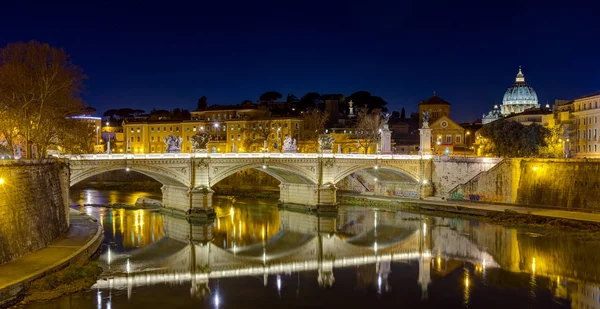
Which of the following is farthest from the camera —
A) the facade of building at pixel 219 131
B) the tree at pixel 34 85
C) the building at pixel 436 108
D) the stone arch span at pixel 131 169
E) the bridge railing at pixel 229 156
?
the building at pixel 436 108

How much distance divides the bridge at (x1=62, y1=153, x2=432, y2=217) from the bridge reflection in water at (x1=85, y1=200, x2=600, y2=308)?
2.28 metres

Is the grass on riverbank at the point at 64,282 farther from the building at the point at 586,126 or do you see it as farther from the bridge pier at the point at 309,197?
the building at the point at 586,126

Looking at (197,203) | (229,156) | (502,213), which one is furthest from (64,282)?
(502,213)

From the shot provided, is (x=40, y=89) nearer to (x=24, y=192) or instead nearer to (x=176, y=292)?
(x=24, y=192)

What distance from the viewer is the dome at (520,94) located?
12689cm

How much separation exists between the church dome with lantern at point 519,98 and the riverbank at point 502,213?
8467 centimetres

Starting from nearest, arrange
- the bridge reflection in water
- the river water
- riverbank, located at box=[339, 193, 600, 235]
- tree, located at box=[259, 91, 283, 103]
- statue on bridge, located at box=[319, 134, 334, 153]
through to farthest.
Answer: the river water → the bridge reflection in water → riverbank, located at box=[339, 193, 600, 235] → statue on bridge, located at box=[319, 134, 334, 153] → tree, located at box=[259, 91, 283, 103]

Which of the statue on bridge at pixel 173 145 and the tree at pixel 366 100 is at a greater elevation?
the tree at pixel 366 100

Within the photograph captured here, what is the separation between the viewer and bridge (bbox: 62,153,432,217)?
125ft

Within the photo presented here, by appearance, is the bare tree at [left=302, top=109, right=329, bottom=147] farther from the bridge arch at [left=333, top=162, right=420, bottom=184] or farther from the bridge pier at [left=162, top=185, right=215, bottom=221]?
the bridge pier at [left=162, top=185, right=215, bottom=221]

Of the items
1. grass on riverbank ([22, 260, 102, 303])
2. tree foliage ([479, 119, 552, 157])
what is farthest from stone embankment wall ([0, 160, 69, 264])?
tree foliage ([479, 119, 552, 157])

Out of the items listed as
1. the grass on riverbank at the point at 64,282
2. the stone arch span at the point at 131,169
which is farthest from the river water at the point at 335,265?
the stone arch span at the point at 131,169

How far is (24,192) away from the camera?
23.6 meters

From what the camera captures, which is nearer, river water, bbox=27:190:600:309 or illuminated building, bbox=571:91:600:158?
river water, bbox=27:190:600:309
